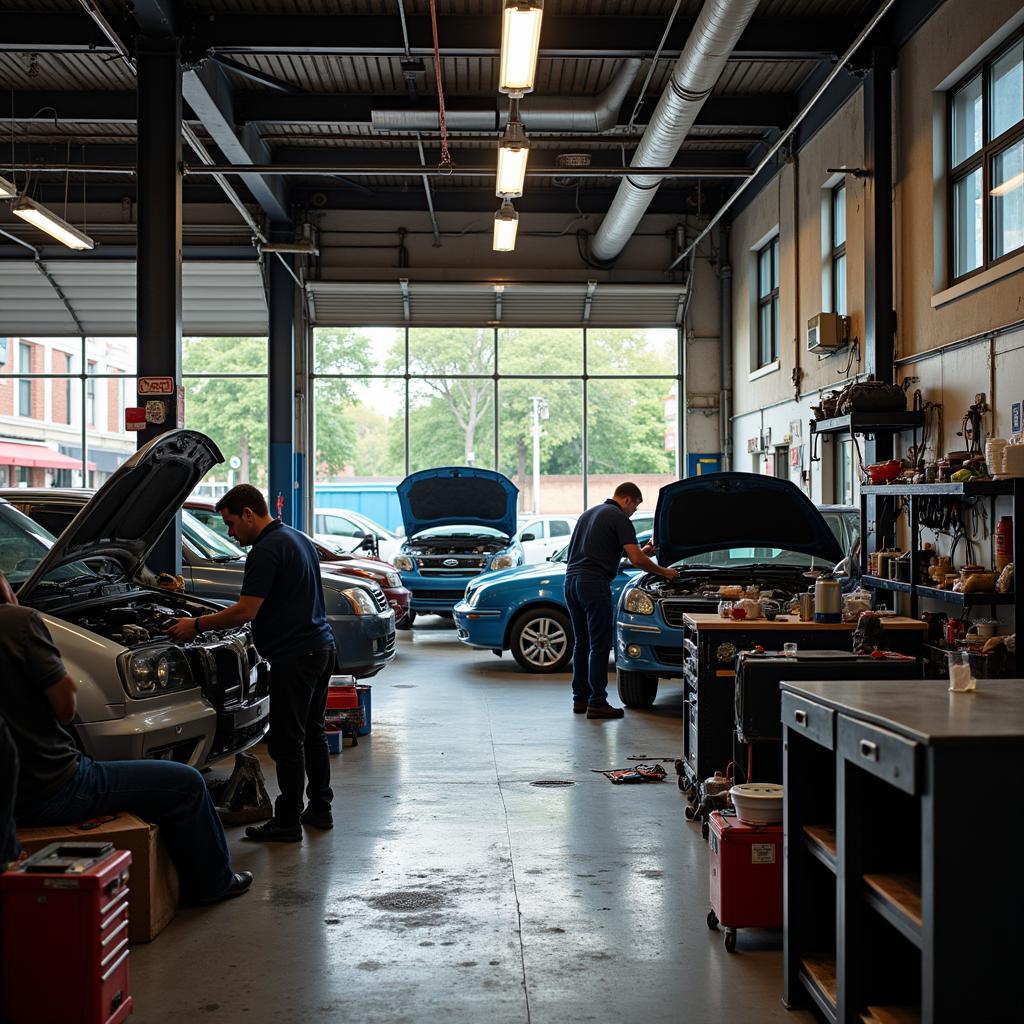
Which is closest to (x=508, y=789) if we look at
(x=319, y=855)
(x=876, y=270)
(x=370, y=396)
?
(x=319, y=855)

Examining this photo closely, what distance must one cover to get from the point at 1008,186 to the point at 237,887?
24.9 ft

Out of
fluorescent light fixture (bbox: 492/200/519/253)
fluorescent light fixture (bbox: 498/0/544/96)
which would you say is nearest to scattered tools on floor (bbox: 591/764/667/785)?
fluorescent light fixture (bbox: 498/0/544/96)

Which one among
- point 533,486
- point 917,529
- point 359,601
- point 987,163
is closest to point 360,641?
point 359,601

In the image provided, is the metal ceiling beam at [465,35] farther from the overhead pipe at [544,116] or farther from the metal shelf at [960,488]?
the metal shelf at [960,488]

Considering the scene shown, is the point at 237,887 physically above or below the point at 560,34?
below

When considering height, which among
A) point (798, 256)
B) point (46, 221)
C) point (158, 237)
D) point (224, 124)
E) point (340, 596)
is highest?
point (224, 124)

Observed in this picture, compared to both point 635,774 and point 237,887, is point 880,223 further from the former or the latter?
point 237,887

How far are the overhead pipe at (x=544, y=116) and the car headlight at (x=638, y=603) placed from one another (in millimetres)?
6672

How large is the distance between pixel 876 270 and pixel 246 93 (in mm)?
7671

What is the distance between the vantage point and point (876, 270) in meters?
10.8

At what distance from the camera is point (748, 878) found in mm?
4211

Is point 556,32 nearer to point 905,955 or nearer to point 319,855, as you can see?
point 319,855

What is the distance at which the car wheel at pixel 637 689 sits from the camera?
30.0ft

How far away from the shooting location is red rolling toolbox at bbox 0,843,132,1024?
3393 millimetres
